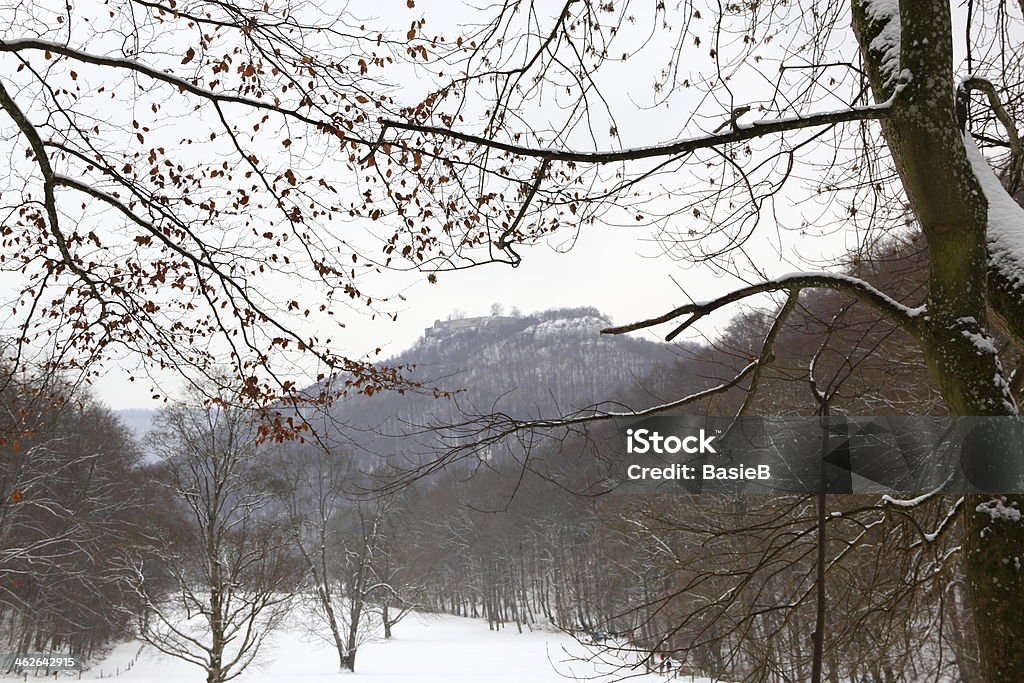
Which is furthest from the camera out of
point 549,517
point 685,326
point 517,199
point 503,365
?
point 503,365

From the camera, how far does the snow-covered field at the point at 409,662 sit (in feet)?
71.3

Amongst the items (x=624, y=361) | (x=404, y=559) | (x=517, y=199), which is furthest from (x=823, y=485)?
(x=624, y=361)

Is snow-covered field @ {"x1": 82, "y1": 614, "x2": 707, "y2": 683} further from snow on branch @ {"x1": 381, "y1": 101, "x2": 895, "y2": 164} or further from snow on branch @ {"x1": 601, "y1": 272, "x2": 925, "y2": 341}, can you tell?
snow on branch @ {"x1": 381, "y1": 101, "x2": 895, "y2": 164}

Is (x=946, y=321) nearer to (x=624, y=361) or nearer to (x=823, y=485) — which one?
(x=823, y=485)

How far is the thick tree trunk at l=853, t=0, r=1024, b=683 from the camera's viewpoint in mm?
2432

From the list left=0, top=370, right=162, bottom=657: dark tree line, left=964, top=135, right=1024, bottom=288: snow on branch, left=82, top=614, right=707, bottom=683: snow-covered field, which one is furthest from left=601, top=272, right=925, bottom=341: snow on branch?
left=0, top=370, right=162, bottom=657: dark tree line

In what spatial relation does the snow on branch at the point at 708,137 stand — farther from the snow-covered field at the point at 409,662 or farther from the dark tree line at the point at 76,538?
the dark tree line at the point at 76,538

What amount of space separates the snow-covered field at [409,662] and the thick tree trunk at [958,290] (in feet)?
49.4

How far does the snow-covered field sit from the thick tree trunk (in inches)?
593

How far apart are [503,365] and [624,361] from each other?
21723 mm

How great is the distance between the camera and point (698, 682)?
1897 centimetres

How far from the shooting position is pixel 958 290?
103 inches

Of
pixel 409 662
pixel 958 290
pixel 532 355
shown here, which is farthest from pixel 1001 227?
pixel 532 355

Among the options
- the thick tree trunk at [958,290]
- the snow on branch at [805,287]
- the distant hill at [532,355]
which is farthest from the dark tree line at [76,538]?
the distant hill at [532,355]
